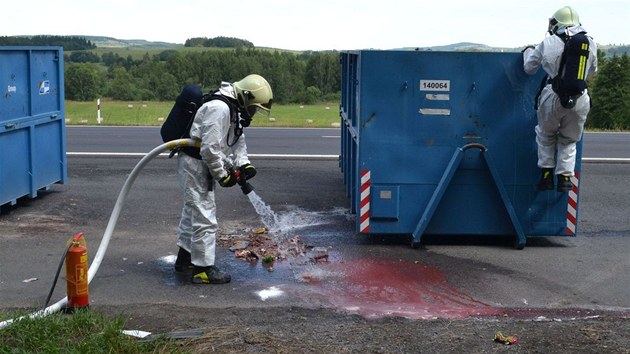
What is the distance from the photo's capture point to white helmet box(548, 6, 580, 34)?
8.57 metres

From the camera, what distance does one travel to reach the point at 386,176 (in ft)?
29.5

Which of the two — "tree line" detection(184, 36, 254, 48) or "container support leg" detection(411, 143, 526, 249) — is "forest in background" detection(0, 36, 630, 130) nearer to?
"tree line" detection(184, 36, 254, 48)

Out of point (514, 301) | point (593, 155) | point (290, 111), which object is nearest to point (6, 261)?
point (514, 301)

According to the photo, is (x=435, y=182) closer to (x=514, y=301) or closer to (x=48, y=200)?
(x=514, y=301)

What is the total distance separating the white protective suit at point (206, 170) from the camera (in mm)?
7309

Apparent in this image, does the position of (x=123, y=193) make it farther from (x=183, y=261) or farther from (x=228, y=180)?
(x=183, y=261)

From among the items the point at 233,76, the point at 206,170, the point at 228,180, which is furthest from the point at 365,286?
the point at 233,76

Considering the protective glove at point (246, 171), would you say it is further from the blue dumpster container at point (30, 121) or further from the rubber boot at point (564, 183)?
the blue dumpster container at point (30, 121)

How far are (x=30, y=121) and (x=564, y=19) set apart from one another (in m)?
6.70

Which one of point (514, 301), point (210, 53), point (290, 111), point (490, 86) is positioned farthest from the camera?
point (210, 53)

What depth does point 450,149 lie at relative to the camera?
353 inches

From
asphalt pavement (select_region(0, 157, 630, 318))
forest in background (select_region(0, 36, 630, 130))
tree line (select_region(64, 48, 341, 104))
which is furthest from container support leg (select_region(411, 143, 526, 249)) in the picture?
tree line (select_region(64, 48, 341, 104))

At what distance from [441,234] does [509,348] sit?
350 centimetres

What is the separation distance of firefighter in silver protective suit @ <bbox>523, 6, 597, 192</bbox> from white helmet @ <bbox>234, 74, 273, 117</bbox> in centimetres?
287
